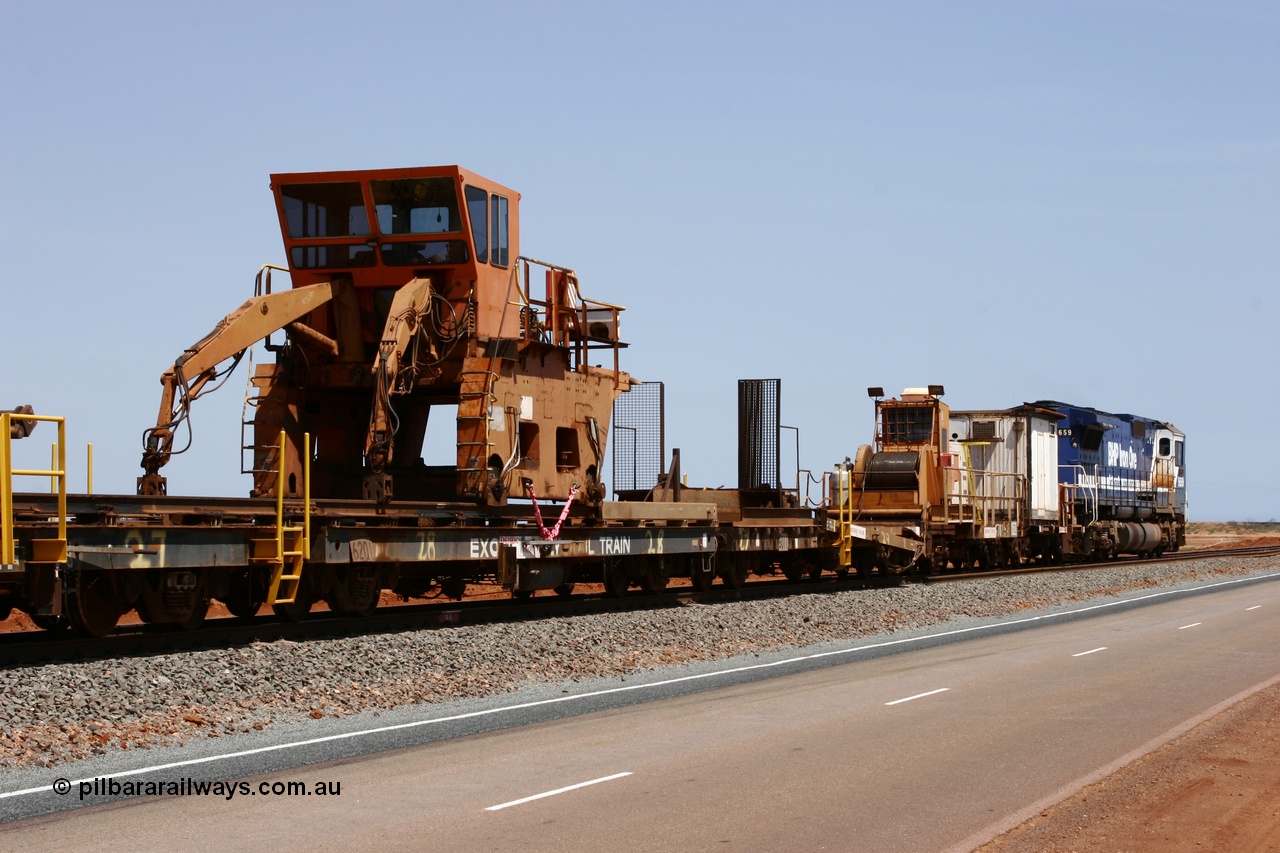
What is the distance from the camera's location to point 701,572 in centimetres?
2033

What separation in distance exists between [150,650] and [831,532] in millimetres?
13560

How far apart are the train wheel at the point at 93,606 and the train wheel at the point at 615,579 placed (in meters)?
7.88

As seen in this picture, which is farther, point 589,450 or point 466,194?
point 589,450

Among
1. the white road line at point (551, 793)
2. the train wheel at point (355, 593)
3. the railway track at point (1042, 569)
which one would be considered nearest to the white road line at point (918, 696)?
the white road line at point (551, 793)

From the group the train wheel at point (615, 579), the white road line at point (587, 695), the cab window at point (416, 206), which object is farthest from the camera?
the train wheel at point (615, 579)

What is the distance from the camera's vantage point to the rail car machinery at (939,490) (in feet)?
84.8

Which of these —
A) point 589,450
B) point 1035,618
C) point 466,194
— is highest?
point 466,194

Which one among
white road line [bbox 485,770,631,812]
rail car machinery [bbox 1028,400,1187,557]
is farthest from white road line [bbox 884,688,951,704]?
rail car machinery [bbox 1028,400,1187,557]

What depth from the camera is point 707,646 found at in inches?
619

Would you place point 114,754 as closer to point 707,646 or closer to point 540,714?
point 540,714

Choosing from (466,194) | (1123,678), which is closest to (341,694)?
(466,194)

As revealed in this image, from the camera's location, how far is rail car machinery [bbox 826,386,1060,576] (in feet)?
84.8

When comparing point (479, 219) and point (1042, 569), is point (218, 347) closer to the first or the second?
point (479, 219)

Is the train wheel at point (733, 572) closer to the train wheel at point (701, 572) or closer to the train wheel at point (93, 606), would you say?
the train wheel at point (701, 572)
